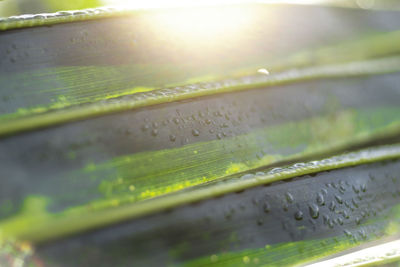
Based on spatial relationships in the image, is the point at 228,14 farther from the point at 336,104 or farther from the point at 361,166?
the point at 361,166

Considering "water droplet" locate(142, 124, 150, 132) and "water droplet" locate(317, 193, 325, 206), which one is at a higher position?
"water droplet" locate(142, 124, 150, 132)

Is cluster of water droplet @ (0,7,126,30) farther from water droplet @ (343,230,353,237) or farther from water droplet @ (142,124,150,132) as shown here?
water droplet @ (343,230,353,237)

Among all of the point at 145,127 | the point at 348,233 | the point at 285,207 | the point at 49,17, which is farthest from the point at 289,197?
the point at 49,17

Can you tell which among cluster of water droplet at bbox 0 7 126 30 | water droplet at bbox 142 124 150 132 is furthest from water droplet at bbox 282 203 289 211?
cluster of water droplet at bbox 0 7 126 30

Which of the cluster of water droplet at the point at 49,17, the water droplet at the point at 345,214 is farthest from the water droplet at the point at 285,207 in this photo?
the cluster of water droplet at the point at 49,17

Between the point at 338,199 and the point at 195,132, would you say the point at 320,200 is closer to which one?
the point at 338,199

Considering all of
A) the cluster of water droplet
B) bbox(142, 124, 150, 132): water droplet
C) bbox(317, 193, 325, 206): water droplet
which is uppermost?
the cluster of water droplet

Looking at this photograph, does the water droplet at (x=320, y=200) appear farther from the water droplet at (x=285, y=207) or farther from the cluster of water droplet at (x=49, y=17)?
the cluster of water droplet at (x=49, y=17)

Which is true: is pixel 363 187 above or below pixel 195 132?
below

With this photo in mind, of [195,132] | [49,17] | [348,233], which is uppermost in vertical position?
[49,17]
